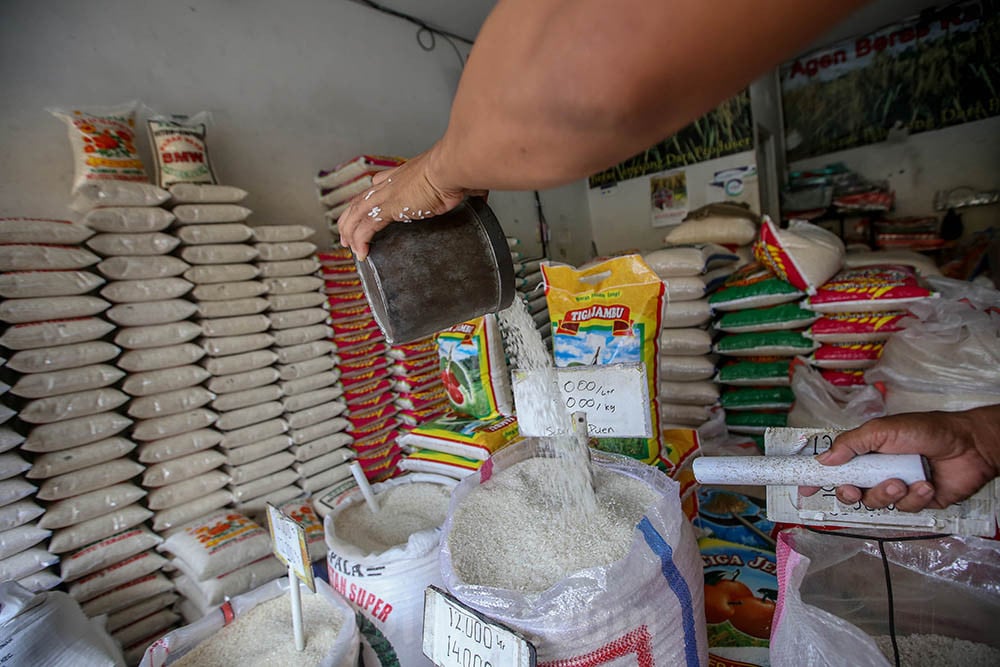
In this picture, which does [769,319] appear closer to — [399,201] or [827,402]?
[827,402]

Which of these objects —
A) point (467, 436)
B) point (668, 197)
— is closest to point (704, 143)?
point (668, 197)

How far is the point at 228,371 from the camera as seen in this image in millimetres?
1567

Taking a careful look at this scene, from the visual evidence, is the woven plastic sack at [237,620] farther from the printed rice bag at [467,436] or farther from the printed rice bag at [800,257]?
the printed rice bag at [800,257]

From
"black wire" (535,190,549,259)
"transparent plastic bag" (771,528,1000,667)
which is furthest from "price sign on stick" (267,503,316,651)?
"black wire" (535,190,549,259)

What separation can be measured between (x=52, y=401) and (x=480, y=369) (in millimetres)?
1167

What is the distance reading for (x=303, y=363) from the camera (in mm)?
Answer: 1760

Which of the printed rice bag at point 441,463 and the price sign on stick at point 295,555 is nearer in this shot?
the price sign on stick at point 295,555

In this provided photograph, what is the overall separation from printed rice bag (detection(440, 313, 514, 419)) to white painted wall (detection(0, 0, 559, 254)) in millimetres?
1027

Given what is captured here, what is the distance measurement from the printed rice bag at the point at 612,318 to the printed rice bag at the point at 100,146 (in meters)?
1.30

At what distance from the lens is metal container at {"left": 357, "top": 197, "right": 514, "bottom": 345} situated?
0.65 m

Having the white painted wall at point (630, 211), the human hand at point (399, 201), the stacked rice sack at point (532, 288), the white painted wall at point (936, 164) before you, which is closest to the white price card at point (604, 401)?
the human hand at point (399, 201)

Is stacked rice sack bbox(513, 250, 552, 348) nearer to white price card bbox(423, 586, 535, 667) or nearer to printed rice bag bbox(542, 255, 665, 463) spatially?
printed rice bag bbox(542, 255, 665, 463)

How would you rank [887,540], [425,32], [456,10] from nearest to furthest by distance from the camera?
[887,540], [456,10], [425,32]

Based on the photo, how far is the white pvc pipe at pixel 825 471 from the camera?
1.85ft
